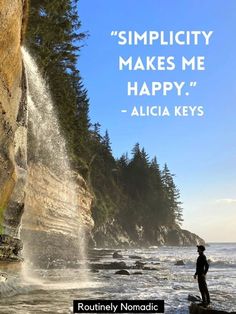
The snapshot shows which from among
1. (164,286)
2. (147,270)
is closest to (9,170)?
(164,286)

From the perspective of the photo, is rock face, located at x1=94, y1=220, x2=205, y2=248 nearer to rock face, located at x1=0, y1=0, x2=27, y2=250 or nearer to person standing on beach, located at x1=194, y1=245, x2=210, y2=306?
rock face, located at x1=0, y1=0, x2=27, y2=250

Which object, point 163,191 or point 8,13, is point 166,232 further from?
point 8,13

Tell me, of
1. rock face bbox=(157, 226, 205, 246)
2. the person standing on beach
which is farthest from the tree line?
→ the person standing on beach

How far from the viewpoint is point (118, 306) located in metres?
13.0

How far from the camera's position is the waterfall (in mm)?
29406

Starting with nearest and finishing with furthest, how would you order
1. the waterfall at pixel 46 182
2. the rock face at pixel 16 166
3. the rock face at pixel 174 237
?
the rock face at pixel 16 166 → the waterfall at pixel 46 182 → the rock face at pixel 174 237

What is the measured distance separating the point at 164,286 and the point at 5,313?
11.6 m

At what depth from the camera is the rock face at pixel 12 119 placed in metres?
15.6

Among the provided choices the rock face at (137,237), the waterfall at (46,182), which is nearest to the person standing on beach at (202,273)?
the waterfall at (46,182)

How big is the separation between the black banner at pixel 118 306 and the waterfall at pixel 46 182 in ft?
49.3

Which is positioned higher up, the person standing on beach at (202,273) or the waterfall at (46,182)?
the waterfall at (46,182)

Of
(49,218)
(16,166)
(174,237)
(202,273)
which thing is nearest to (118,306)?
(202,273)

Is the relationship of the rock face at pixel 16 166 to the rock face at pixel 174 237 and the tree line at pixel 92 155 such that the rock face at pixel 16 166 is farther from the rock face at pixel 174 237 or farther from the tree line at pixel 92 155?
the rock face at pixel 174 237

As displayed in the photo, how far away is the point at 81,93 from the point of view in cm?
6262
